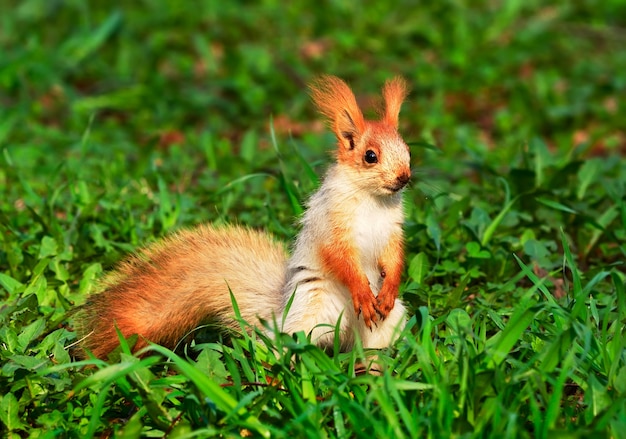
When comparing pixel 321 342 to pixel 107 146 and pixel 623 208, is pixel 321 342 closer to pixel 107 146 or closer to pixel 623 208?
pixel 623 208

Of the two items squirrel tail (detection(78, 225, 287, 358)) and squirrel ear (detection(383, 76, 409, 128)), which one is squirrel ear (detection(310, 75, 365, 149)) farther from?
squirrel tail (detection(78, 225, 287, 358))

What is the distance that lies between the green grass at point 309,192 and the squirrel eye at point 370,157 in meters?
0.61

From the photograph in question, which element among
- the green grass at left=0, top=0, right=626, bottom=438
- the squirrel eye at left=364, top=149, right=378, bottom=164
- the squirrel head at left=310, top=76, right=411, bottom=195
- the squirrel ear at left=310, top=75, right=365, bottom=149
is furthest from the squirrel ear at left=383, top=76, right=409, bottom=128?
the green grass at left=0, top=0, right=626, bottom=438

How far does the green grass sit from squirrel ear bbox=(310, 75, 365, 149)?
711 mm

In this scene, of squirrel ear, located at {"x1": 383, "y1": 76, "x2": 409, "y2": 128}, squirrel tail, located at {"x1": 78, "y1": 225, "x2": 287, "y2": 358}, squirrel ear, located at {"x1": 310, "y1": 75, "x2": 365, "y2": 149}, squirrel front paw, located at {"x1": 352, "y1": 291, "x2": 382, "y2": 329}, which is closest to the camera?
squirrel front paw, located at {"x1": 352, "y1": 291, "x2": 382, "y2": 329}

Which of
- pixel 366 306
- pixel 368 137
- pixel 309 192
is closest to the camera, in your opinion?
pixel 366 306

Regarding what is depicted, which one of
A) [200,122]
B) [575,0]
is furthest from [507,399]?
[575,0]

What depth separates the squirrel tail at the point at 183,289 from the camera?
135 inches

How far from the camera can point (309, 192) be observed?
166 inches

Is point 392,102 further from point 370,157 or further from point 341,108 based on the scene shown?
point 370,157

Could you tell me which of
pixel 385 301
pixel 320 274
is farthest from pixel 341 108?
pixel 385 301

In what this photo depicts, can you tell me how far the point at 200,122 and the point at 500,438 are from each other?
528 cm

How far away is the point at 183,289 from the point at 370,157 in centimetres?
84

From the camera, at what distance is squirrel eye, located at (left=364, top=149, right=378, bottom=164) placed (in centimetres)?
339
